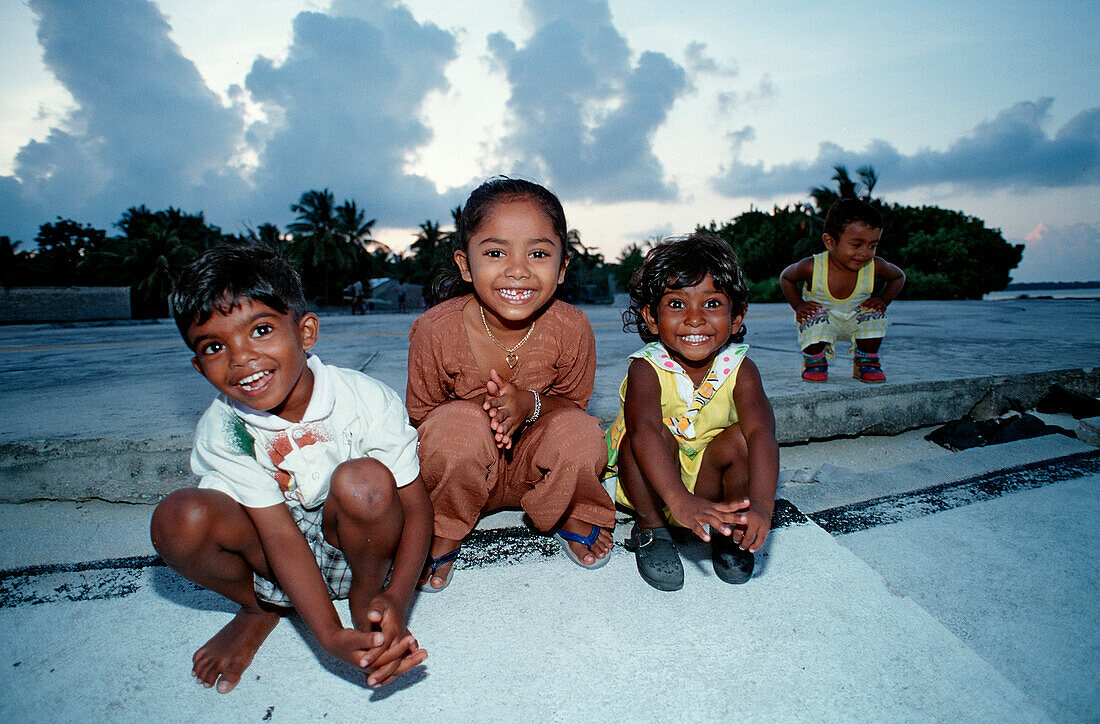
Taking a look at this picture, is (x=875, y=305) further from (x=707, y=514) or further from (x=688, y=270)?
(x=707, y=514)

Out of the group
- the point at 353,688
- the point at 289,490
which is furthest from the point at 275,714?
the point at 289,490

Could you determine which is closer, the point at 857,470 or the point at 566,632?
the point at 566,632

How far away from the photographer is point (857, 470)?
8.26 feet

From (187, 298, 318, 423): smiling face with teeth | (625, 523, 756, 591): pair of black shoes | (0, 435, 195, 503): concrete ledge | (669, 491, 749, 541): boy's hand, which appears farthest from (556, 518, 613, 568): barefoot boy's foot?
(0, 435, 195, 503): concrete ledge

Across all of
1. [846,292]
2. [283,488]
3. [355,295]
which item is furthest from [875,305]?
[355,295]

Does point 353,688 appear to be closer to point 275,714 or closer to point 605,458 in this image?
point 275,714

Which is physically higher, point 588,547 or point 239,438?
point 239,438

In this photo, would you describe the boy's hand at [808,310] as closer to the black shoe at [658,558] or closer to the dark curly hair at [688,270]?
the dark curly hair at [688,270]

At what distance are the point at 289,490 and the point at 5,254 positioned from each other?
44080mm

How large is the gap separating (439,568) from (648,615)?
1.98ft

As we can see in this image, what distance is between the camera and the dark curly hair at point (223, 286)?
4.14ft

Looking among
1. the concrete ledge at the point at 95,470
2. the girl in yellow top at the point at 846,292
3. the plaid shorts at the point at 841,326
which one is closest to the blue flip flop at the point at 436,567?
the concrete ledge at the point at 95,470

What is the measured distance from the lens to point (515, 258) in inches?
69.5

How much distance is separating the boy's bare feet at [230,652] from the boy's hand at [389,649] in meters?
0.32
